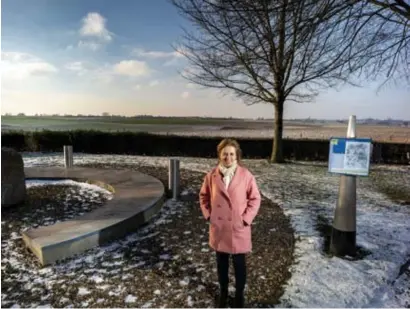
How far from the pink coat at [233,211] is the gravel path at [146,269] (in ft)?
2.04

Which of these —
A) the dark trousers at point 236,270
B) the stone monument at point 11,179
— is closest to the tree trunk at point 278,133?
the stone monument at point 11,179

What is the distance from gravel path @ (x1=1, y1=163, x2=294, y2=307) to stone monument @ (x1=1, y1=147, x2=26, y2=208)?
0.53 metres

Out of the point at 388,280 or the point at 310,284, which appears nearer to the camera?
the point at 310,284

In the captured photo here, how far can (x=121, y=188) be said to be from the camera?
284 inches

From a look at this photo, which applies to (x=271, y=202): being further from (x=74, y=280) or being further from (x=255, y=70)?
→ (x=255, y=70)

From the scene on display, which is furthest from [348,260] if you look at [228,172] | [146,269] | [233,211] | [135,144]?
[135,144]

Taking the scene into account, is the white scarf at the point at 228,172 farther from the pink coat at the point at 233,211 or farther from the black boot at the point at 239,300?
the black boot at the point at 239,300

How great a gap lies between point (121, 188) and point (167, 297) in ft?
14.2

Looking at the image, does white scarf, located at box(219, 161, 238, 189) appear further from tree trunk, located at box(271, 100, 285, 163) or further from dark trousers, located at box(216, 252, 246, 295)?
tree trunk, located at box(271, 100, 285, 163)

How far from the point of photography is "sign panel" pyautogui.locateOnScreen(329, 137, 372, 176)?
3.98m

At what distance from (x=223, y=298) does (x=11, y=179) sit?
4.80 meters

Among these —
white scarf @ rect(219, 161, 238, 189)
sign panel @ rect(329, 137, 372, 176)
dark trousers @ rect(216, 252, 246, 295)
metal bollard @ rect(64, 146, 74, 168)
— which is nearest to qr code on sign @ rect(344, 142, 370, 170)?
sign panel @ rect(329, 137, 372, 176)

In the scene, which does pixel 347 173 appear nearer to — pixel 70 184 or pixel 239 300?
pixel 239 300

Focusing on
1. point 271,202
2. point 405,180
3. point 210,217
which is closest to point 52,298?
point 210,217
